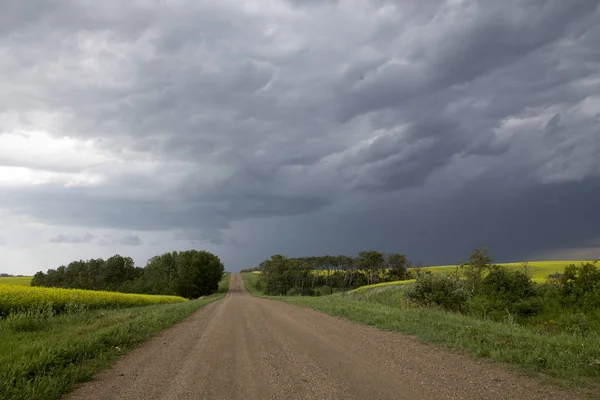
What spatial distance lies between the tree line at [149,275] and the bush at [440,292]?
78.7 metres

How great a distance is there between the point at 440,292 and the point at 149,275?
11125cm

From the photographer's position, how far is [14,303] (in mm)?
18828

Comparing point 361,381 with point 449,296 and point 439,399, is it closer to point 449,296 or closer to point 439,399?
point 439,399

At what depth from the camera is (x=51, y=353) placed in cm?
838

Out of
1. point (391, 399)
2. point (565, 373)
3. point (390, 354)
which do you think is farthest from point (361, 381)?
point (565, 373)

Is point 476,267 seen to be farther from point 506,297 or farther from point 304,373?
point 304,373

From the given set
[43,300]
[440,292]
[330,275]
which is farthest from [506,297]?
[330,275]

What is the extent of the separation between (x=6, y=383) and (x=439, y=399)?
7189 millimetres

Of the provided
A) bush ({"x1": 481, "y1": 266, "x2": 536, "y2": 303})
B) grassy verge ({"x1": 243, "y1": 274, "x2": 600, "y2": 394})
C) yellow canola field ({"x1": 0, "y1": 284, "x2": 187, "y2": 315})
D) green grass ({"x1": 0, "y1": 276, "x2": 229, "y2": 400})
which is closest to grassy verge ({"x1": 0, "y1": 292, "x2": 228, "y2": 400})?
green grass ({"x1": 0, "y1": 276, "x2": 229, "y2": 400})

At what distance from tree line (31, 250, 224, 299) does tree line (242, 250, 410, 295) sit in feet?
53.6

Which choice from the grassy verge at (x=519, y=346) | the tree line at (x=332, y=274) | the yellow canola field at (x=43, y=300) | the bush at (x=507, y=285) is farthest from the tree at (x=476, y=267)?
→ the tree line at (x=332, y=274)

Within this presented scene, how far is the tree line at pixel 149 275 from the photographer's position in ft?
308

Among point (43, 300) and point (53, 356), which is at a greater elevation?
point (43, 300)

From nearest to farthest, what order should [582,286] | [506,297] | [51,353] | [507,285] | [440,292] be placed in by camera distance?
[51,353], [440,292], [582,286], [506,297], [507,285]
